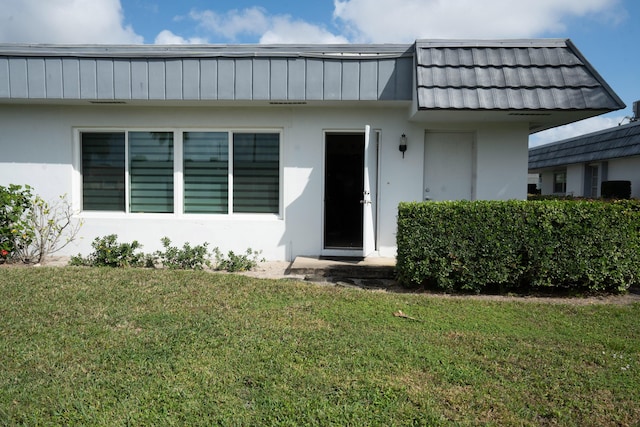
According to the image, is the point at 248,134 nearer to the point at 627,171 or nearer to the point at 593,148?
the point at 627,171

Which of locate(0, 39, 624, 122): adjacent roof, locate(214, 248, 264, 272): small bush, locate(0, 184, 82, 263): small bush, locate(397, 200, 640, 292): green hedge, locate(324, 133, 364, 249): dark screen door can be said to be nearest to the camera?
locate(397, 200, 640, 292): green hedge

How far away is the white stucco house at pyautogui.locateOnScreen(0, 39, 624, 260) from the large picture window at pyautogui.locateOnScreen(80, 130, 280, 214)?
0.07ft

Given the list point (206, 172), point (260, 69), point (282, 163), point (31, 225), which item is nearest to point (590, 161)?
point (282, 163)

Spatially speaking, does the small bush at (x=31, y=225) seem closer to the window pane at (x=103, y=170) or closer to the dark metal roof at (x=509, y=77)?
the window pane at (x=103, y=170)

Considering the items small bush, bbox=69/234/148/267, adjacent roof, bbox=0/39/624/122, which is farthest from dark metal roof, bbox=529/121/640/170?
small bush, bbox=69/234/148/267

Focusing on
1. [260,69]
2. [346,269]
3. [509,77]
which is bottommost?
[346,269]

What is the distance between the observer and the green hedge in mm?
6043

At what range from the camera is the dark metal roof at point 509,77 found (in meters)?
6.67

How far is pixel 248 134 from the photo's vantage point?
8477mm

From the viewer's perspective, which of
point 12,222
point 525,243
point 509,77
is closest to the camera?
point 525,243

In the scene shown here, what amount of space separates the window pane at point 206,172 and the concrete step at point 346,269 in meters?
2.03

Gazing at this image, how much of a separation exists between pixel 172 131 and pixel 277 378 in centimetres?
621

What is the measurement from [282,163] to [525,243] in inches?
170

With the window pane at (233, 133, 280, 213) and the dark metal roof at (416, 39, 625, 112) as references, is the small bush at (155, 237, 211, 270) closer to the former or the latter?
the window pane at (233, 133, 280, 213)
